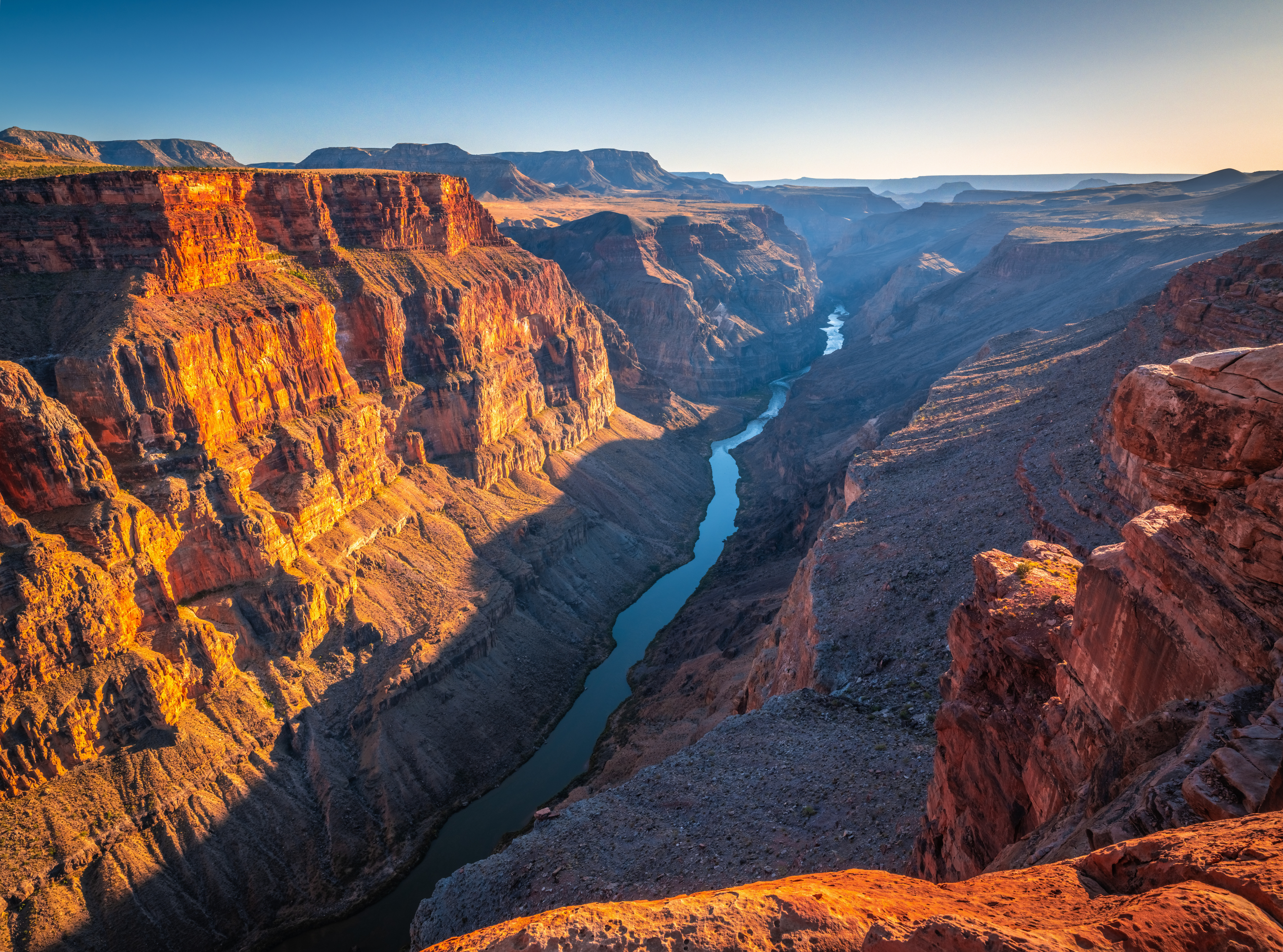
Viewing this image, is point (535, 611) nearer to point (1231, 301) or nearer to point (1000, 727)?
point (1000, 727)

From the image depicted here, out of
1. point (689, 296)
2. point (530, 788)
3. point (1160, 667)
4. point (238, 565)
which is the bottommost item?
point (530, 788)

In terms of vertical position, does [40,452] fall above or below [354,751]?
above

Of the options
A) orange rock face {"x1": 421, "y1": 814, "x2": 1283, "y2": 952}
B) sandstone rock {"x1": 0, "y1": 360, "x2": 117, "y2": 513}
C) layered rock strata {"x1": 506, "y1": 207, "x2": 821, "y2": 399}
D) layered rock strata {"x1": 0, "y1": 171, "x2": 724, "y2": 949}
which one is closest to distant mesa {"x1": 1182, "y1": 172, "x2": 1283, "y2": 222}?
layered rock strata {"x1": 506, "y1": 207, "x2": 821, "y2": 399}

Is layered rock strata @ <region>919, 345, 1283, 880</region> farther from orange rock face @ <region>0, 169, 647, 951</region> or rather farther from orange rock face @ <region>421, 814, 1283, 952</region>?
orange rock face @ <region>0, 169, 647, 951</region>

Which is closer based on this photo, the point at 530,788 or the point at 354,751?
the point at 354,751

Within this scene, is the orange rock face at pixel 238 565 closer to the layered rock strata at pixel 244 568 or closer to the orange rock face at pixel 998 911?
the layered rock strata at pixel 244 568

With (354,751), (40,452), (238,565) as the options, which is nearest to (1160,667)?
(354,751)
